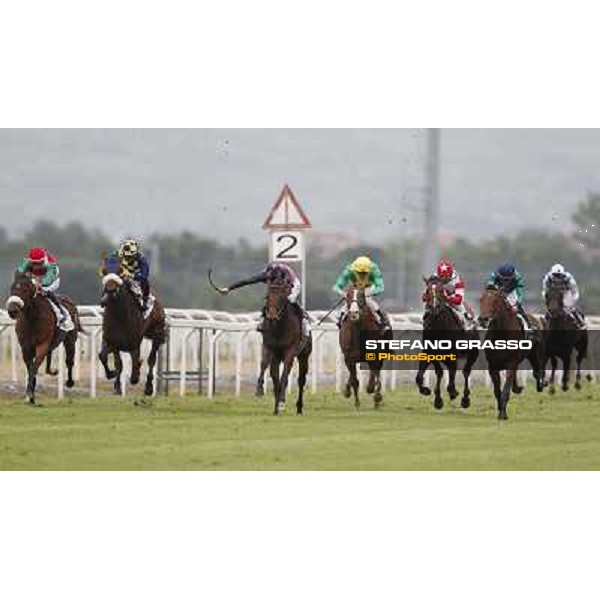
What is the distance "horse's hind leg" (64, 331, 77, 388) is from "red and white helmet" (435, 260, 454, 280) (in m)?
3.48

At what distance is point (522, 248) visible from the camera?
20.0m

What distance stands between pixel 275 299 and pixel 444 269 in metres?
1.60

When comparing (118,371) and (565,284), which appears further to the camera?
(565,284)

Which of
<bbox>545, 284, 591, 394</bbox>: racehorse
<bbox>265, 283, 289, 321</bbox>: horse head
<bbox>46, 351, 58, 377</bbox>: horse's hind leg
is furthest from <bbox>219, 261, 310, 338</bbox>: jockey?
<bbox>545, 284, 591, 394</bbox>: racehorse

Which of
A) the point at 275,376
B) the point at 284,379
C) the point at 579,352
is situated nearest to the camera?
the point at 284,379

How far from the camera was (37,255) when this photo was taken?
56.0ft

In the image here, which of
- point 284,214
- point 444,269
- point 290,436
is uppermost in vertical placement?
point 284,214

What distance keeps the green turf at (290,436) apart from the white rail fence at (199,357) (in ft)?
2.44

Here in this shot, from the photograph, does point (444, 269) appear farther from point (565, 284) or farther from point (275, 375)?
point (565, 284)

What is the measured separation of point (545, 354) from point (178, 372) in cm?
387

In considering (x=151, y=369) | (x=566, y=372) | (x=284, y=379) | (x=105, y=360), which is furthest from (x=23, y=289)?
(x=566, y=372)

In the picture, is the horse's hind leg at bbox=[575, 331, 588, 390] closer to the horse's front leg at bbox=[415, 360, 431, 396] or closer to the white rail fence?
the white rail fence

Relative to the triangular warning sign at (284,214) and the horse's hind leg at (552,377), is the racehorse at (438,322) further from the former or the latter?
the horse's hind leg at (552,377)

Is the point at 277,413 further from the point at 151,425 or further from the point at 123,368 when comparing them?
the point at 123,368
